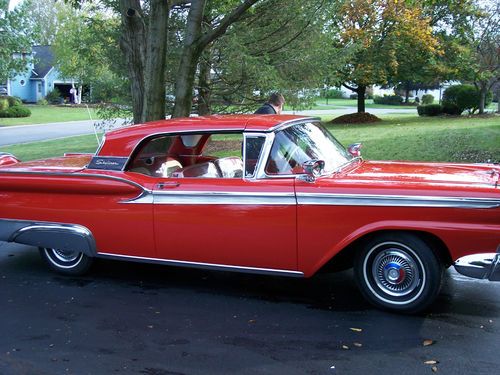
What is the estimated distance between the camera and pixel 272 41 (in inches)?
564

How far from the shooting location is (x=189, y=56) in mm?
8938

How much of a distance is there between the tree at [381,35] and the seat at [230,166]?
20.1 m

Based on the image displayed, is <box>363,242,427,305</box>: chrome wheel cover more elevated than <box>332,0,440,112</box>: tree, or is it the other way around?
<box>332,0,440,112</box>: tree

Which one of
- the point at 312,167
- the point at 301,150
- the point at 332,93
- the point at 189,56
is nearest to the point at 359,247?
the point at 312,167

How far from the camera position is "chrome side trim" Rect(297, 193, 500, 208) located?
13.2 ft

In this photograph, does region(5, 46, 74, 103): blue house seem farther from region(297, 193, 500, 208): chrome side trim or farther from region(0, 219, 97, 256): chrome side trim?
region(297, 193, 500, 208): chrome side trim

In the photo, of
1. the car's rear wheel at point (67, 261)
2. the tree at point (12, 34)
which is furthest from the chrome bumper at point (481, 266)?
the tree at point (12, 34)

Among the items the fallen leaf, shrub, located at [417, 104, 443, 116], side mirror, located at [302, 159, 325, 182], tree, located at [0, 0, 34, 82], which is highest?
tree, located at [0, 0, 34, 82]

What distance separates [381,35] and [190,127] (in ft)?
74.0

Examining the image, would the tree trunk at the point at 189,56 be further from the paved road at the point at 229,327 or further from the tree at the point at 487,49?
the tree at the point at 487,49

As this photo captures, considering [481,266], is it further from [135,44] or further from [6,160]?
[135,44]

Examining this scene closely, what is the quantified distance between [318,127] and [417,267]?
178cm

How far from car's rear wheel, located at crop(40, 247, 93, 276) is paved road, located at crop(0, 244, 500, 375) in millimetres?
105

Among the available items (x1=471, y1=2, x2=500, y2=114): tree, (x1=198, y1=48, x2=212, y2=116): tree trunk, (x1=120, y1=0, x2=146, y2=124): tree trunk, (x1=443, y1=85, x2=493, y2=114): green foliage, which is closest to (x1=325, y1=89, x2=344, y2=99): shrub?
(x1=198, y1=48, x2=212, y2=116): tree trunk
